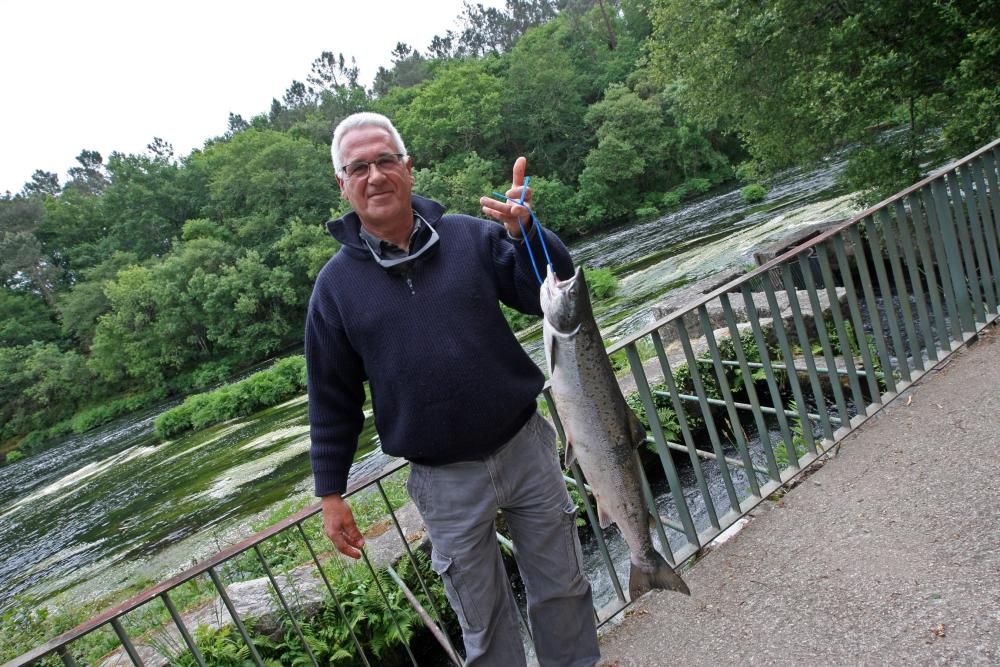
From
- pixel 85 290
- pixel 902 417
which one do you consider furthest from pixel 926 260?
pixel 85 290

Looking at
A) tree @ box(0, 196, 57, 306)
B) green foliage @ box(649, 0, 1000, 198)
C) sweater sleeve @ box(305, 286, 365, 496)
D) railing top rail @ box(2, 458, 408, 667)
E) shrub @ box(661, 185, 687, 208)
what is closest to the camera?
railing top rail @ box(2, 458, 408, 667)

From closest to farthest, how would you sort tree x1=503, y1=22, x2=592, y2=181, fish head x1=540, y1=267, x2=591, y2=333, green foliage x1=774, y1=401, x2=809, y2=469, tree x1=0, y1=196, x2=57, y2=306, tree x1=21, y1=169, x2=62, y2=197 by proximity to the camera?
fish head x1=540, y1=267, x2=591, y2=333, green foliage x1=774, y1=401, x2=809, y2=469, tree x1=503, y1=22, x2=592, y2=181, tree x1=0, y1=196, x2=57, y2=306, tree x1=21, y1=169, x2=62, y2=197

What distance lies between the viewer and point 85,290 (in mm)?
54281

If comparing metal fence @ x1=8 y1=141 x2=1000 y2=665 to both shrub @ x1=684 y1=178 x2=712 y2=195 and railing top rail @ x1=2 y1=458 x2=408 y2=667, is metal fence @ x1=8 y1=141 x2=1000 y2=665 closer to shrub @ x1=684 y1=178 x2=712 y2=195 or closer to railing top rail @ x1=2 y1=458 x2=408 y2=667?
railing top rail @ x1=2 y1=458 x2=408 y2=667

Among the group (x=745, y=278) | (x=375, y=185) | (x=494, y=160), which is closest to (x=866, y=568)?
(x=745, y=278)

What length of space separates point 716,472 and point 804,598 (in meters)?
3.52

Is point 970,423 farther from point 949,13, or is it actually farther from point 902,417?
point 949,13

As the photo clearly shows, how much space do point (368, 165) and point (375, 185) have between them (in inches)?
3.6

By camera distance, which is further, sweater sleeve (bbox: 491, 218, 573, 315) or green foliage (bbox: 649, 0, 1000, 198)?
green foliage (bbox: 649, 0, 1000, 198)

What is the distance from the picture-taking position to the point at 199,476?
16.4 metres

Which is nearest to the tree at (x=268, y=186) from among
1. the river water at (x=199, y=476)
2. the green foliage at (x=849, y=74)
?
the river water at (x=199, y=476)

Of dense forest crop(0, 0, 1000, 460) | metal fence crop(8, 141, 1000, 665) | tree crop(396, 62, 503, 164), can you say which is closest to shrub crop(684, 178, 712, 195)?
dense forest crop(0, 0, 1000, 460)

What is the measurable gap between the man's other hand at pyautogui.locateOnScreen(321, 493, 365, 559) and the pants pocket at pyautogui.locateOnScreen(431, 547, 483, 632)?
1.22 feet

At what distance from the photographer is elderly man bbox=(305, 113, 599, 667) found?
86.6 inches
